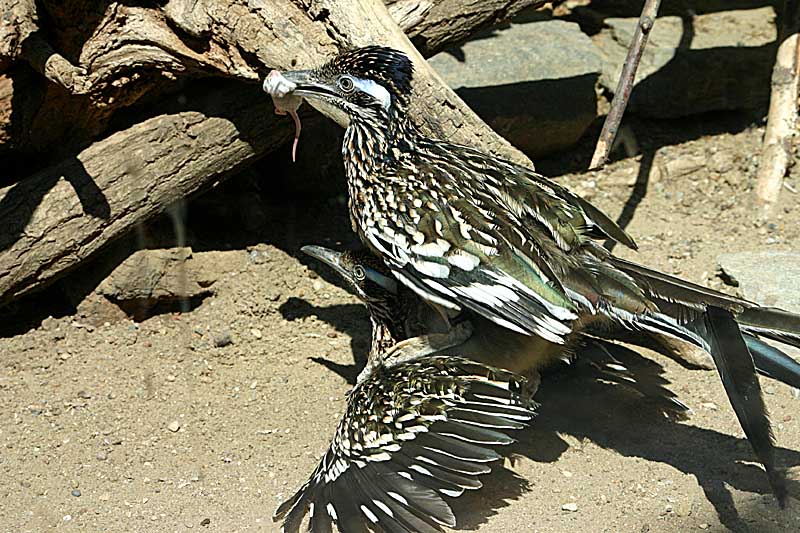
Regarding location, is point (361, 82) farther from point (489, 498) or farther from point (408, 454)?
point (489, 498)

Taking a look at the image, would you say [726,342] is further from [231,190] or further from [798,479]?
[231,190]

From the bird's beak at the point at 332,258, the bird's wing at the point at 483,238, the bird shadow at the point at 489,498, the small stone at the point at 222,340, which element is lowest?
the bird shadow at the point at 489,498

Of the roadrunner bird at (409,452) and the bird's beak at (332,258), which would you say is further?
the bird's beak at (332,258)

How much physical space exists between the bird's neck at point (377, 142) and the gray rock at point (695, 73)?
305 cm

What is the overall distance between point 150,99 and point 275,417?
170 cm

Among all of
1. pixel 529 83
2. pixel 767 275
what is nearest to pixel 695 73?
pixel 529 83

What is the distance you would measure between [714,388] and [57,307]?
3304mm

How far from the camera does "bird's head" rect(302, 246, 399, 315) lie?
4426 millimetres

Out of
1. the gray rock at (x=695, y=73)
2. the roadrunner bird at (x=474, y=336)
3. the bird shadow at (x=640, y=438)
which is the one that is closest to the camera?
the bird shadow at (x=640, y=438)

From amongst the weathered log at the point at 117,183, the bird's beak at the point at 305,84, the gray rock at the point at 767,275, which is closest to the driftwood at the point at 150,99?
the weathered log at the point at 117,183

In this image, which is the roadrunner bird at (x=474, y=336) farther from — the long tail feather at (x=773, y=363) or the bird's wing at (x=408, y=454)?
the long tail feather at (x=773, y=363)

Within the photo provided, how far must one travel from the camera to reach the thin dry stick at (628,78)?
16.9 ft

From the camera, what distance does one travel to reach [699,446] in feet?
Answer: 14.0

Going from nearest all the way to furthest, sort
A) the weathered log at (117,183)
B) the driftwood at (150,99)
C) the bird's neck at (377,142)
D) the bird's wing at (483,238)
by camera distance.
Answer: the bird's wing at (483,238) → the bird's neck at (377,142) → the driftwood at (150,99) → the weathered log at (117,183)
